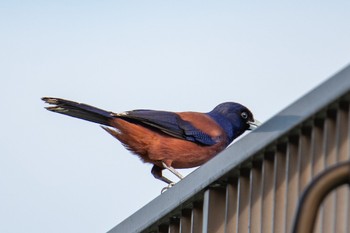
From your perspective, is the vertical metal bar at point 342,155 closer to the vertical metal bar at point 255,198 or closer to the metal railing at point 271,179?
the metal railing at point 271,179

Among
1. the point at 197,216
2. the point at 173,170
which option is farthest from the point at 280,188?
the point at 173,170

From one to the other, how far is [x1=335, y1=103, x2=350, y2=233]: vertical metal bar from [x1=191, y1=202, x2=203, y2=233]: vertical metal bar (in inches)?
49.2

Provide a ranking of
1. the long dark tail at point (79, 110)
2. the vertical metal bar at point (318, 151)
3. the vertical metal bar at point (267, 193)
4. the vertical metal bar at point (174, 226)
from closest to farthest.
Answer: the vertical metal bar at point (318, 151), the vertical metal bar at point (267, 193), the vertical metal bar at point (174, 226), the long dark tail at point (79, 110)

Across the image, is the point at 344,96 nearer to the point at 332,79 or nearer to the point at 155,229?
the point at 332,79

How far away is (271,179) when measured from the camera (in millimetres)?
3436

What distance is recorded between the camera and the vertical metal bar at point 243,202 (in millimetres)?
3557

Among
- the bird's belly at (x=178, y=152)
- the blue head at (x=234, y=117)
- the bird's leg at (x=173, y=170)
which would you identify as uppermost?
the blue head at (x=234, y=117)

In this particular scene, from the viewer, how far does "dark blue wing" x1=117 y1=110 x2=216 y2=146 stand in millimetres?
7609

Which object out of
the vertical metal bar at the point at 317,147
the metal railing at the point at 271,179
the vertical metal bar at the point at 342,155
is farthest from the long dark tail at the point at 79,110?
the vertical metal bar at the point at 342,155

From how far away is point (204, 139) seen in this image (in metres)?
7.71

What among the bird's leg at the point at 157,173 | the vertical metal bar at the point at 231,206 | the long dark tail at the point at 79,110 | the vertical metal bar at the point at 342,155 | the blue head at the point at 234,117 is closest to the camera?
the vertical metal bar at the point at 342,155

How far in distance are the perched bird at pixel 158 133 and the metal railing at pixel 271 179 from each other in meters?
3.22

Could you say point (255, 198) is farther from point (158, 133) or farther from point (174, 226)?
point (158, 133)

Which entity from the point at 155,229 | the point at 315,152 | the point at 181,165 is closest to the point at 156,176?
the point at 181,165
